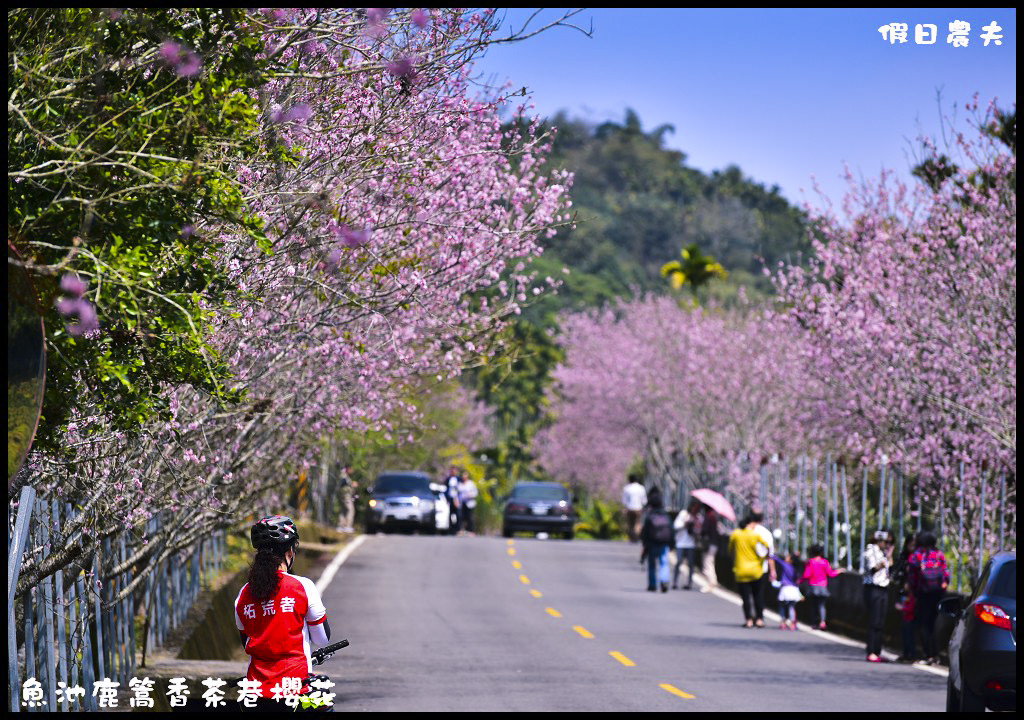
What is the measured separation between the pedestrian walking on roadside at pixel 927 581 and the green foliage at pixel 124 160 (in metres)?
14.8

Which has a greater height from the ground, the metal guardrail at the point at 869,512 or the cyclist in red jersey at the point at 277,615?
the metal guardrail at the point at 869,512

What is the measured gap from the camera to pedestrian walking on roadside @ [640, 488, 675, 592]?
A: 3319cm

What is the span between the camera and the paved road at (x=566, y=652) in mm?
16828

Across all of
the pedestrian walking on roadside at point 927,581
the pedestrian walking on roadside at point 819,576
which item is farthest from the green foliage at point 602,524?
the pedestrian walking on roadside at point 927,581

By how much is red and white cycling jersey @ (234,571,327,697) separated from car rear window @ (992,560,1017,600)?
742 centimetres

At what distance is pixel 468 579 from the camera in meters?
34.5

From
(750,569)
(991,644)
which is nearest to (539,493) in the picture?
(750,569)

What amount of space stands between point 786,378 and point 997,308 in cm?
1746

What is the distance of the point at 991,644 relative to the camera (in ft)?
46.6

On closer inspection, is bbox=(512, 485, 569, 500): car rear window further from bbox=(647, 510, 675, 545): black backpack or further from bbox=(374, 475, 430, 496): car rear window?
bbox=(647, 510, 675, 545): black backpack

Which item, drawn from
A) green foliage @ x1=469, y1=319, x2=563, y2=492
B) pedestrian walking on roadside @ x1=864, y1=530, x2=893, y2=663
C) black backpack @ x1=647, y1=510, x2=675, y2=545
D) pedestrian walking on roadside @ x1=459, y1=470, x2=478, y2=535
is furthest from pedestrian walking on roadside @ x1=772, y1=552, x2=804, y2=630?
green foliage @ x1=469, y1=319, x2=563, y2=492

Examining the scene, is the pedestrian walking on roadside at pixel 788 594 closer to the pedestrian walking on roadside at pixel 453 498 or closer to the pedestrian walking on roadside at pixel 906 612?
the pedestrian walking on roadside at pixel 906 612

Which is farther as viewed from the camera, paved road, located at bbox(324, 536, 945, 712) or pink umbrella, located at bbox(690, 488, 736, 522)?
pink umbrella, located at bbox(690, 488, 736, 522)

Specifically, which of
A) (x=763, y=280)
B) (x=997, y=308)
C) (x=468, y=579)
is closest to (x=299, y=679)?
(x=997, y=308)
